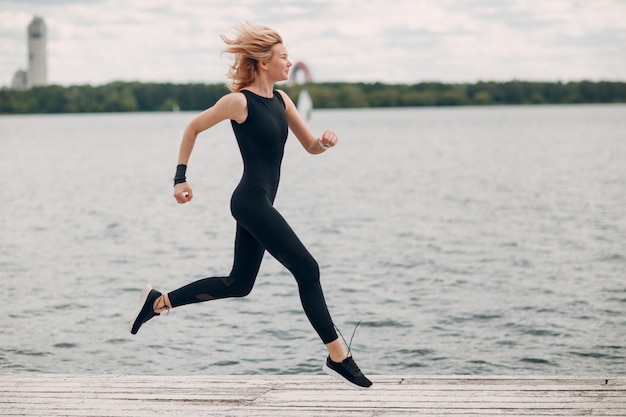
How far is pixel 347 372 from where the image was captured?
218 inches

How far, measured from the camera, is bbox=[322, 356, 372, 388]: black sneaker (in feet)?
18.2

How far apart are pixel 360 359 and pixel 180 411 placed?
24.6 ft

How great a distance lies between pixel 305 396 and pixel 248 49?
2132 millimetres

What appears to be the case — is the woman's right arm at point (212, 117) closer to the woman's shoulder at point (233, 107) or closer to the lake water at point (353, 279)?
the woman's shoulder at point (233, 107)

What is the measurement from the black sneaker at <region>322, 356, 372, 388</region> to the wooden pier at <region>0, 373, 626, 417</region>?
13 centimetres

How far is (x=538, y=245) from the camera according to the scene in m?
24.2

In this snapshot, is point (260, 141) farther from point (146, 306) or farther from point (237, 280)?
point (146, 306)

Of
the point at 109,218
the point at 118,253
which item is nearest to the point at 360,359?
the point at 118,253

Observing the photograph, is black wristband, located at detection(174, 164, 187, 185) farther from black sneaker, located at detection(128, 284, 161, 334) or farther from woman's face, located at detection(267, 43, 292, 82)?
black sneaker, located at detection(128, 284, 161, 334)

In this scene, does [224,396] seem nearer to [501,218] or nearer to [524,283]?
[524,283]

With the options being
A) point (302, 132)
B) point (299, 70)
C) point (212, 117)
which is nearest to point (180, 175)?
point (212, 117)

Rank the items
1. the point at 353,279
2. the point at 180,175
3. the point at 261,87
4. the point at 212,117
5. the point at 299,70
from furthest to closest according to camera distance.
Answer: the point at 299,70
the point at 353,279
the point at 261,87
the point at 180,175
the point at 212,117

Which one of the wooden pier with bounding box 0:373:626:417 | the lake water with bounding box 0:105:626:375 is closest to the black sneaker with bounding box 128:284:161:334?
the wooden pier with bounding box 0:373:626:417

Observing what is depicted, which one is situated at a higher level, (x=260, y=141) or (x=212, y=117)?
(x=212, y=117)
